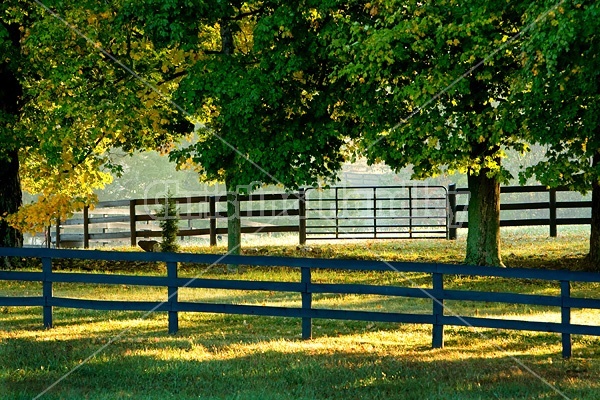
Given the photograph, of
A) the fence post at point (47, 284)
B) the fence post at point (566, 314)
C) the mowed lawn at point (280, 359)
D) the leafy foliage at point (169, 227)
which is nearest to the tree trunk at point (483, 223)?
the mowed lawn at point (280, 359)

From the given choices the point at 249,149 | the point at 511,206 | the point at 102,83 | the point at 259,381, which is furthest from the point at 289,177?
the point at 511,206

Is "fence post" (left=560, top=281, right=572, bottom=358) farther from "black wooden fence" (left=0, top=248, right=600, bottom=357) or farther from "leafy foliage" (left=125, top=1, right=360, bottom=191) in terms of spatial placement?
"leafy foliage" (left=125, top=1, right=360, bottom=191)

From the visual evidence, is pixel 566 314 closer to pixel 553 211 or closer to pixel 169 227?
pixel 169 227

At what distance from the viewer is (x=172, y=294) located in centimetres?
1177

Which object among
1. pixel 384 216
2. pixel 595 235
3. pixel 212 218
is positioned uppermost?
pixel 212 218

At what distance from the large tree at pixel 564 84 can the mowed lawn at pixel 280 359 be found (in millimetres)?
3055

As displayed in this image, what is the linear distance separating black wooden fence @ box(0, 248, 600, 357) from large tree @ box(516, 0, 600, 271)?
3.51 m

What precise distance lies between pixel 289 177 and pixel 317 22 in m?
3.34

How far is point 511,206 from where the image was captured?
89.6 feet

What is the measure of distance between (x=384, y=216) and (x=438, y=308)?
109 feet

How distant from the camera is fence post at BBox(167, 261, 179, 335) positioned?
11672 mm

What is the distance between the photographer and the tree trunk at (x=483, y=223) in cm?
2058

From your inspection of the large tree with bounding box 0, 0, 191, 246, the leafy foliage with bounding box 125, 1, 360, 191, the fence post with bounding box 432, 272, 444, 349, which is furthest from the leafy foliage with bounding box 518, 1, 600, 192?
the large tree with bounding box 0, 0, 191, 246

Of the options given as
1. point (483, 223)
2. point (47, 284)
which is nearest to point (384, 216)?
point (483, 223)
